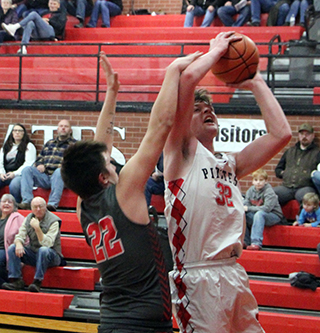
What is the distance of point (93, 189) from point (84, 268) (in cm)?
452

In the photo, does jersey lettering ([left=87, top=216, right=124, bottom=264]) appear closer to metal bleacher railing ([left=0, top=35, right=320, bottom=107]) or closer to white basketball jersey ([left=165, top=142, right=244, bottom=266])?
white basketball jersey ([left=165, top=142, right=244, bottom=266])

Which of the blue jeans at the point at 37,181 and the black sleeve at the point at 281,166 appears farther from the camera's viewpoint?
the blue jeans at the point at 37,181

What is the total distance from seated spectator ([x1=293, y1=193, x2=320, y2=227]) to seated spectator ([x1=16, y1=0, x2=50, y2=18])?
285 inches

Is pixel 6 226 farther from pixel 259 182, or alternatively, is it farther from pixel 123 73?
pixel 123 73

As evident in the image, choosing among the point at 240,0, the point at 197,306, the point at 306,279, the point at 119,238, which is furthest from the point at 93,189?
the point at 240,0

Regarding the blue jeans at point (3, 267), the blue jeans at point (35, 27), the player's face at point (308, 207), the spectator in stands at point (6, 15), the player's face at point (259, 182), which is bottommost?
the blue jeans at point (3, 267)

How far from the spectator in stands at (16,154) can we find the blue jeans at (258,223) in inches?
136

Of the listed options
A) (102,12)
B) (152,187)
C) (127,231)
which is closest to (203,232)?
(127,231)

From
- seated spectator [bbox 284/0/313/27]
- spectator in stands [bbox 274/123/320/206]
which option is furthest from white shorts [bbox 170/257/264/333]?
seated spectator [bbox 284/0/313/27]

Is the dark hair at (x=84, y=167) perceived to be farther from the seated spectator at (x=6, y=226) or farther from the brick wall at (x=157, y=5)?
the brick wall at (x=157, y=5)

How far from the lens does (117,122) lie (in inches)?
354

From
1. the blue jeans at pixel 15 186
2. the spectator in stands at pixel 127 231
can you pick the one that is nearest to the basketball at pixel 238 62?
the spectator in stands at pixel 127 231

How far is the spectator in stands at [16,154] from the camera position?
848 cm

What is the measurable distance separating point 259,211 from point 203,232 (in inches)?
170
